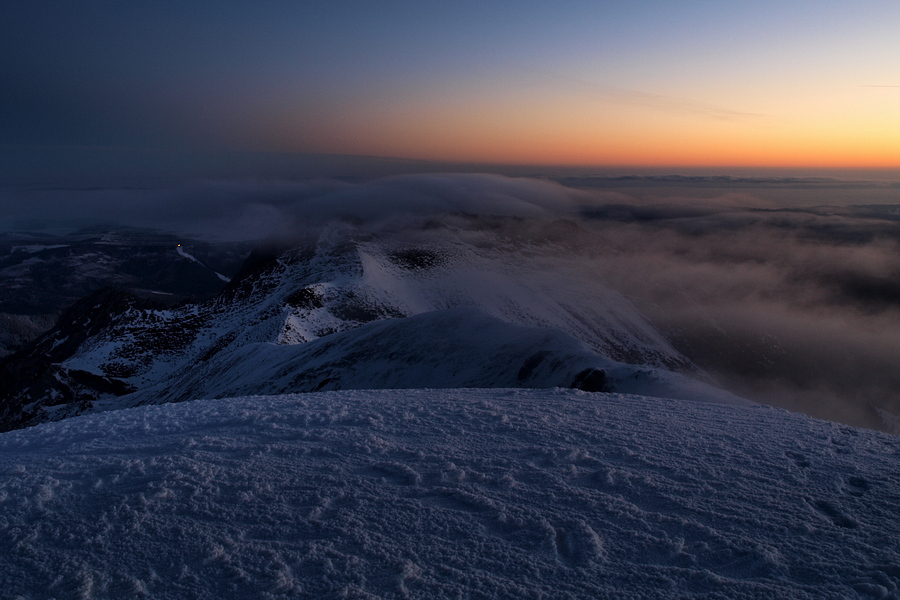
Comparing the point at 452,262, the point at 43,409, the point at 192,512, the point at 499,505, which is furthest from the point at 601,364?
the point at 452,262

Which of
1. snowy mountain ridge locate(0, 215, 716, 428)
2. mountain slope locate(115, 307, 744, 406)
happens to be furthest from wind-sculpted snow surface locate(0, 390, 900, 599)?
snowy mountain ridge locate(0, 215, 716, 428)

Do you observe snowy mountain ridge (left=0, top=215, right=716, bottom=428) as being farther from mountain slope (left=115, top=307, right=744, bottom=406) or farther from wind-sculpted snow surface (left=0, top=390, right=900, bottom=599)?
wind-sculpted snow surface (left=0, top=390, right=900, bottom=599)

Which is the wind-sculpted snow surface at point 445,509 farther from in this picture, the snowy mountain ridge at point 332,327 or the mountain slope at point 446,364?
the snowy mountain ridge at point 332,327

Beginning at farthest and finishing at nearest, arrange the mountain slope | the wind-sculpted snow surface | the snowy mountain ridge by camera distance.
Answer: the snowy mountain ridge, the mountain slope, the wind-sculpted snow surface

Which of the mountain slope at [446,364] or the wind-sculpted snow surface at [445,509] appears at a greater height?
the wind-sculpted snow surface at [445,509]

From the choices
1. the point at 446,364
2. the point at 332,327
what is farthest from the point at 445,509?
the point at 332,327

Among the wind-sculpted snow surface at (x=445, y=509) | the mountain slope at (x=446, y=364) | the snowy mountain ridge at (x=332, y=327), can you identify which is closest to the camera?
the wind-sculpted snow surface at (x=445, y=509)

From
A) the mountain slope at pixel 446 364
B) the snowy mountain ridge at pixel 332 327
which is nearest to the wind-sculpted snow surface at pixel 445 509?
the mountain slope at pixel 446 364

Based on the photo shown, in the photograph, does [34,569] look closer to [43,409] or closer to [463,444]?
[463,444]

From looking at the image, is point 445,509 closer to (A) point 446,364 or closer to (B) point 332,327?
(A) point 446,364
